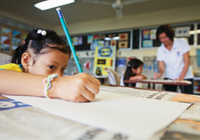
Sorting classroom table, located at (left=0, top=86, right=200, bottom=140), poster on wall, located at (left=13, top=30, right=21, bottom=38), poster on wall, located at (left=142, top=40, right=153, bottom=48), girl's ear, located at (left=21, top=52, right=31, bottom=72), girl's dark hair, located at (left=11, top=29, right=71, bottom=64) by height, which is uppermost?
poster on wall, located at (left=13, top=30, right=21, bottom=38)

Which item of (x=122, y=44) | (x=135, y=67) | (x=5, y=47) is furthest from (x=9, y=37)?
(x=135, y=67)

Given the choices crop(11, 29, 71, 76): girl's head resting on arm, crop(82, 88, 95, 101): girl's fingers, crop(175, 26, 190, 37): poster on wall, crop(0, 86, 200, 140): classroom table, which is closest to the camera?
crop(0, 86, 200, 140): classroom table

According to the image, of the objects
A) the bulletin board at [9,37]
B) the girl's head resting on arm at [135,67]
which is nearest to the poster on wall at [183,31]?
the girl's head resting on arm at [135,67]

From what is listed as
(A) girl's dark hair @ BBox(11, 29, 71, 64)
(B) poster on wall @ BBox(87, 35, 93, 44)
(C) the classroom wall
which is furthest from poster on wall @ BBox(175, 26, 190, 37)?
(A) girl's dark hair @ BBox(11, 29, 71, 64)

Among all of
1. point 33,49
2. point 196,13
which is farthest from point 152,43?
point 33,49

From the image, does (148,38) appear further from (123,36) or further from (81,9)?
(81,9)

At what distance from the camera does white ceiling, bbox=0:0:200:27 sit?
10.0ft

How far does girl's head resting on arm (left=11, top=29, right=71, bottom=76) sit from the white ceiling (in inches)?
93.8

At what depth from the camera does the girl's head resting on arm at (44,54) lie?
548 millimetres

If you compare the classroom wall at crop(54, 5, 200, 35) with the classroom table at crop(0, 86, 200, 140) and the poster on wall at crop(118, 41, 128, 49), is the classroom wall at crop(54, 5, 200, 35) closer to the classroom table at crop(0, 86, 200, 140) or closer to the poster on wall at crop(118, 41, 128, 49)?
the poster on wall at crop(118, 41, 128, 49)

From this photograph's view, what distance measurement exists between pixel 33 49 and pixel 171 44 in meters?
1.50

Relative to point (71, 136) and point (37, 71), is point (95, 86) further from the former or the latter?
point (37, 71)

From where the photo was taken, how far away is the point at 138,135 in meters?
0.14

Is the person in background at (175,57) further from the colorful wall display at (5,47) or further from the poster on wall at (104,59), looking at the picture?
the colorful wall display at (5,47)
